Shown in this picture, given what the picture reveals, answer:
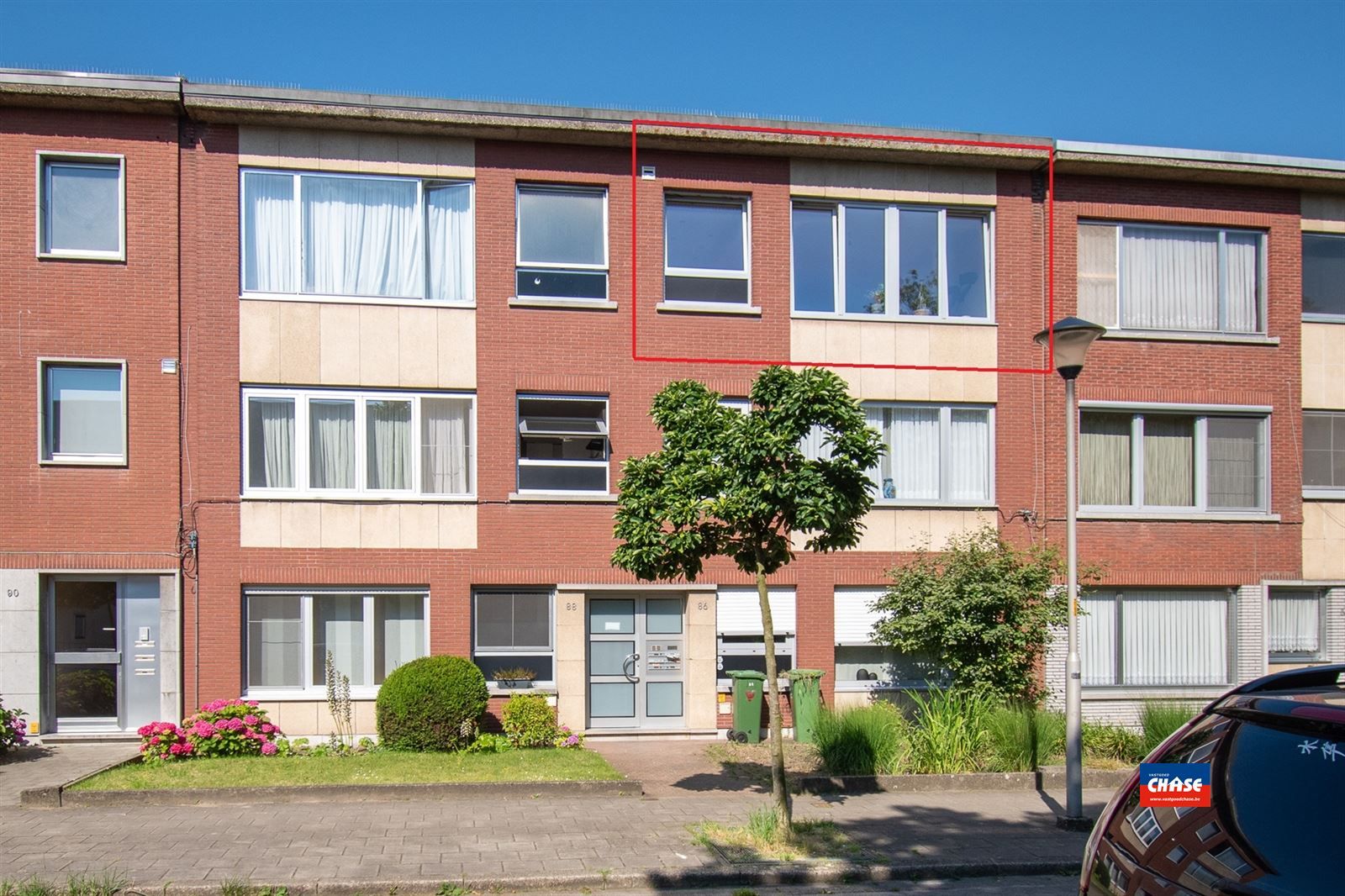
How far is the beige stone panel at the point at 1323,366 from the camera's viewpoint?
18000mm

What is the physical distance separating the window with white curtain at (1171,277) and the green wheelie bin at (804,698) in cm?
760

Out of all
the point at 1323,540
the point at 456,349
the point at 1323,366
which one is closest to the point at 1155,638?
the point at 1323,540

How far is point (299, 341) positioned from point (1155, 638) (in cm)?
1418

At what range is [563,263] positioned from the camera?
1625cm

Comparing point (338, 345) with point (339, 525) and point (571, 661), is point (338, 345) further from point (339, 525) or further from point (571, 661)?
point (571, 661)

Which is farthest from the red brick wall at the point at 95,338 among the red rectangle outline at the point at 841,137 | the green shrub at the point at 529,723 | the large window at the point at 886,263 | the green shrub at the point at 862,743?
the large window at the point at 886,263

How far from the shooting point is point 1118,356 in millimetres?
17469

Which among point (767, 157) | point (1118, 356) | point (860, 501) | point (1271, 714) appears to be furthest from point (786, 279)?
point (1271, 714)

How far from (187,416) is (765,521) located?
365 inches

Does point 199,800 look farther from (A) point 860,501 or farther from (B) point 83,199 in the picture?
(B) point 83,199

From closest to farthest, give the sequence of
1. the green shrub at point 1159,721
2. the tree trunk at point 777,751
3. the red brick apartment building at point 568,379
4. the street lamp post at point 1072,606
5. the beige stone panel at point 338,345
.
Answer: the tree trunk at point 777,751, the street lamp post at point 1072,606, the green shrub at point 1159,721, the red brick apartment building at point 568,379, the beige stone panel at point 338,345

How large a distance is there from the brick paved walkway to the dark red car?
5.44 metres

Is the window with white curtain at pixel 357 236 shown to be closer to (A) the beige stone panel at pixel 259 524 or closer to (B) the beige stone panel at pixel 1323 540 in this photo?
(A) the beige stone panel at pixel 259 524

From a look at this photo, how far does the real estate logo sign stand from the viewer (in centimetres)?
379
